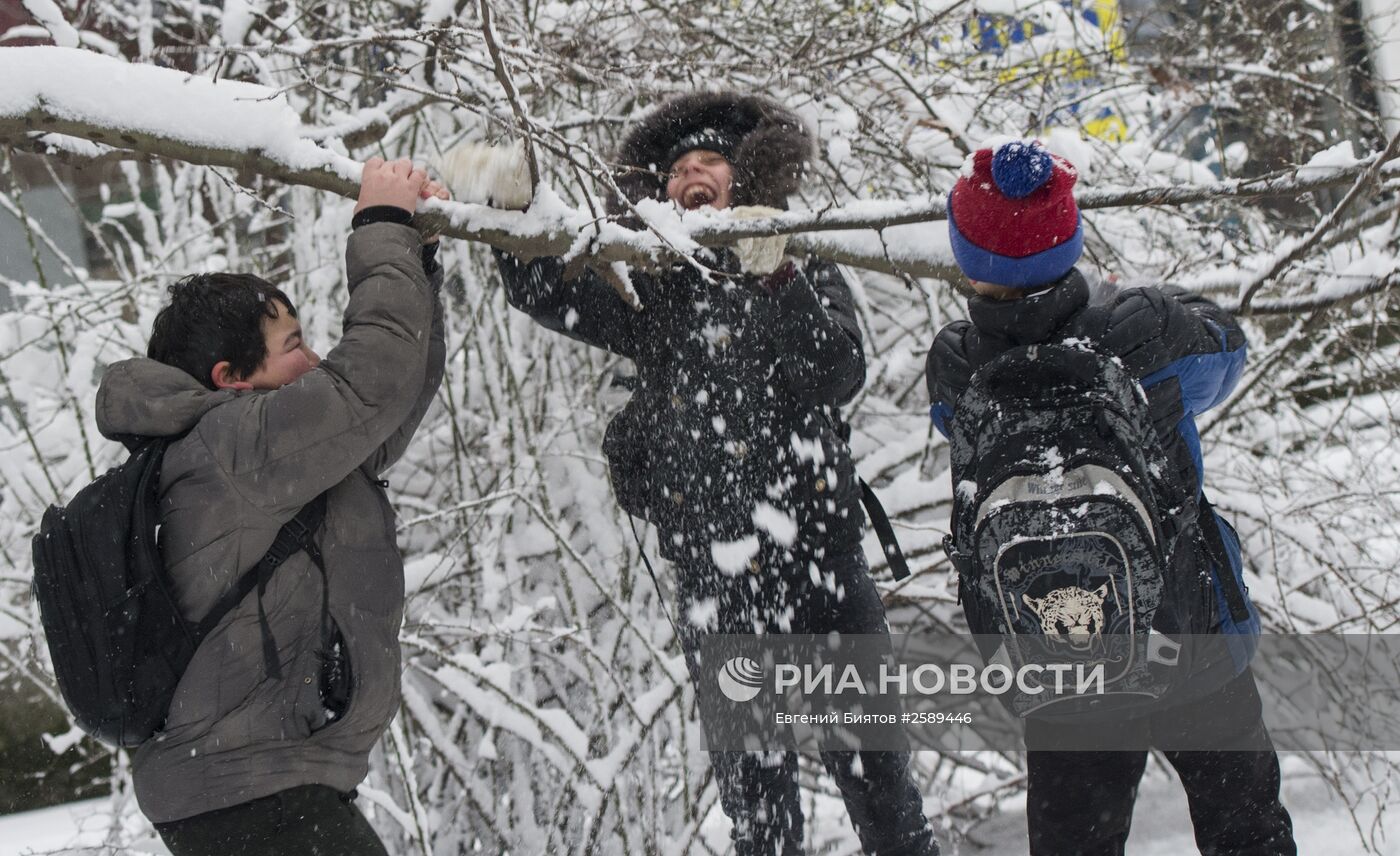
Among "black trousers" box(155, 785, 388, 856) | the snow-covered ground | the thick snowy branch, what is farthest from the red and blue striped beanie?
the snow-covered ground

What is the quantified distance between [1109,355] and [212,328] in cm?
144

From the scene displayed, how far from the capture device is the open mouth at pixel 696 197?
240 centimetres

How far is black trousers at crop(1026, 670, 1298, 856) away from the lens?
6.21 ft

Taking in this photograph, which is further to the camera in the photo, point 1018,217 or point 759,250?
point 759,250

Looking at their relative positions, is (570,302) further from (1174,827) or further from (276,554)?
(1174,827)

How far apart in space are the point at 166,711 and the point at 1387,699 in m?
3.65

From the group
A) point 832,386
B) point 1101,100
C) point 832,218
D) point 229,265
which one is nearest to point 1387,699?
point 1101,100

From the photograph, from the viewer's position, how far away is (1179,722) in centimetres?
190

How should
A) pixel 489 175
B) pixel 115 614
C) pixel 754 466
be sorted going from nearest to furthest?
pixel 115 614
pixel 489 175
pixel 754 466

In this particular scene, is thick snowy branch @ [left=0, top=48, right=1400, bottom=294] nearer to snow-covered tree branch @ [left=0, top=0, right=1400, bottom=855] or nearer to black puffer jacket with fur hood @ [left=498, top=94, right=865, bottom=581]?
black puffer jacket with fur hood @ [left=498, top=94, right=865, bottom=581]

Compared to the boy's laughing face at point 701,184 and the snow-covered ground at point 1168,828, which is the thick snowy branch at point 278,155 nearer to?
the boy's laughing face at point 701,184

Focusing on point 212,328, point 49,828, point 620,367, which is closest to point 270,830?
point 212,328

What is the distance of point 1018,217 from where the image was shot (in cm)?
183

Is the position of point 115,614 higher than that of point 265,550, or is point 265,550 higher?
point 265,550
